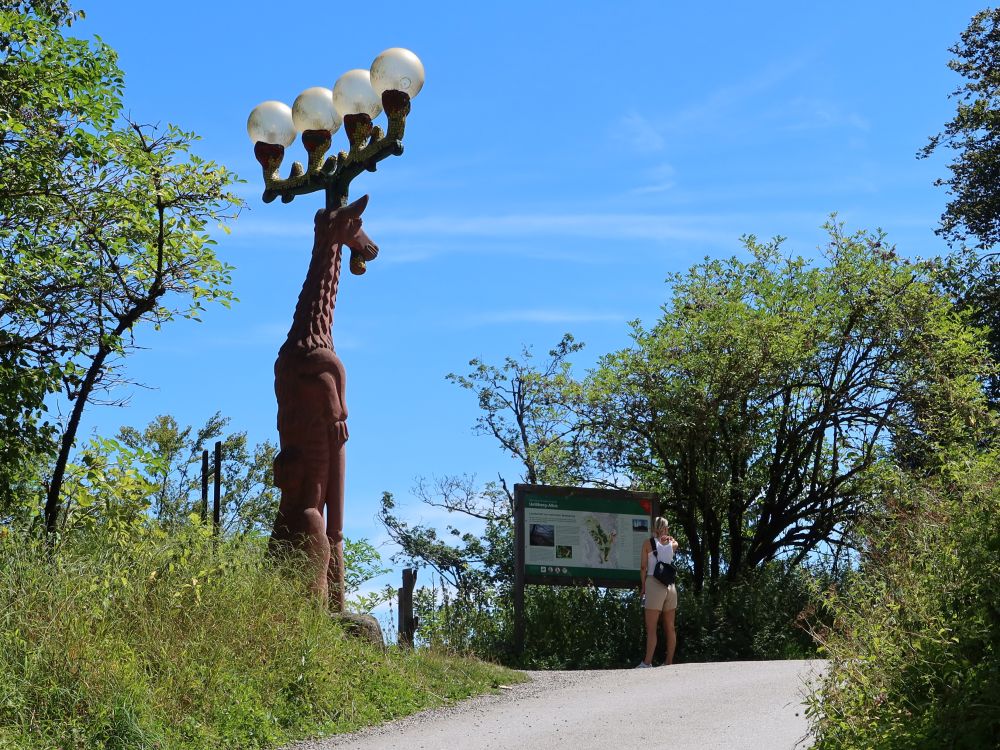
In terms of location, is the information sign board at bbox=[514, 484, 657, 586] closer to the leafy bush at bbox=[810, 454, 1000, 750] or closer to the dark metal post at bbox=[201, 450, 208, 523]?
the dark metal post at bbox=[201, 450, 208, 523]

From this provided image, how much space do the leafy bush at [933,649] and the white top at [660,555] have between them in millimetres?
5492

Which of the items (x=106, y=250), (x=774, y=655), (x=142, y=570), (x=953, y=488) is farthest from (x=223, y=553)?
(x=774, y=655)

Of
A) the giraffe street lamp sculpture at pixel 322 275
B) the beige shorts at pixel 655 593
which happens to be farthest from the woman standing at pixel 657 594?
the giraffe street lamp sculpture at pixel 322 275

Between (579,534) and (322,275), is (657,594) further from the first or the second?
(322,275)

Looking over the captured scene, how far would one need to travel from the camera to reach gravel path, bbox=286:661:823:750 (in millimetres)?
8688

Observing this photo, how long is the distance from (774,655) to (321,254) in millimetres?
8020

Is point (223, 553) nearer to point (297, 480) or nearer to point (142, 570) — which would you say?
point (142, 570)

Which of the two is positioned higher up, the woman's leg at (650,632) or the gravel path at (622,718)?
the woman's leg at (650,632)

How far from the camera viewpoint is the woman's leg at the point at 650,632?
13.9 m

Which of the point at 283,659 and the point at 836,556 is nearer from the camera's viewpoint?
the point at 283,659

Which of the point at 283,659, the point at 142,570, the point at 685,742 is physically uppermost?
the point at 142,570

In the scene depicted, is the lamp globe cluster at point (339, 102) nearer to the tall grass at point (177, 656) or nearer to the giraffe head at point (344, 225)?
the giraffe head at point (344, 225)

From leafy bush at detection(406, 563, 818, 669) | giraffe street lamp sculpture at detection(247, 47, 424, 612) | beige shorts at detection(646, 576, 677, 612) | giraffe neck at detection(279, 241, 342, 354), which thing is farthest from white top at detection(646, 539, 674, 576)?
giraffe neck at detection(279, 241, 342, 354)

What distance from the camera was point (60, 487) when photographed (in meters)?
13.4
